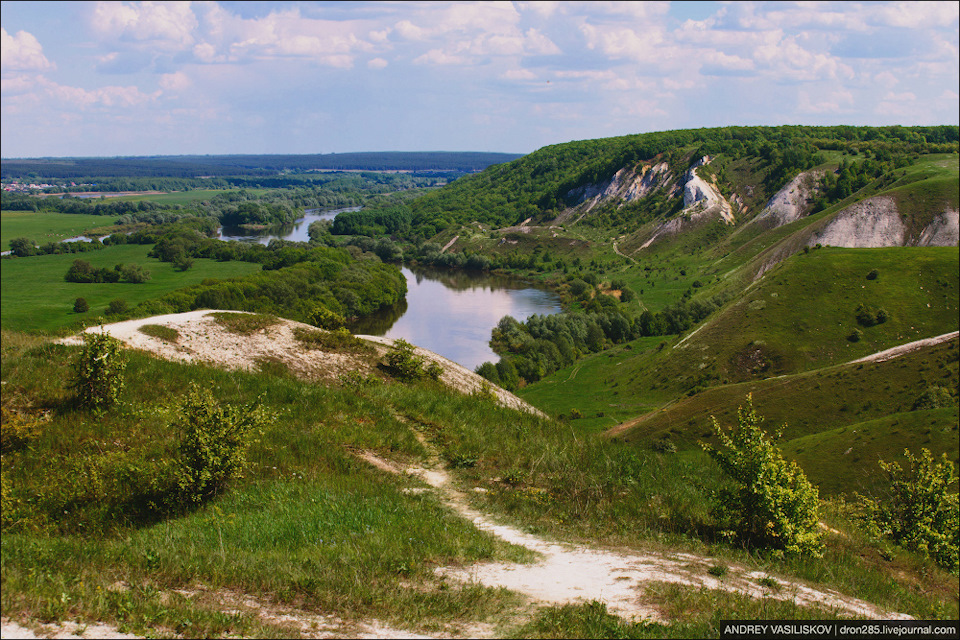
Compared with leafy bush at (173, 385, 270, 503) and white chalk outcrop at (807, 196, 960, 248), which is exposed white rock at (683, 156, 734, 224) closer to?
white chalk outcrop at (807, 196, 960, 248)

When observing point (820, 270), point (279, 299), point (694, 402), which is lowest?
point (694, 402)

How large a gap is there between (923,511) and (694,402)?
151ft

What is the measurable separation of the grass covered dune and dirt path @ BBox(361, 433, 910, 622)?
0.64 ft

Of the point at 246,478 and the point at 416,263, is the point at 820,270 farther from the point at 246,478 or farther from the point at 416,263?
the point at 416,263

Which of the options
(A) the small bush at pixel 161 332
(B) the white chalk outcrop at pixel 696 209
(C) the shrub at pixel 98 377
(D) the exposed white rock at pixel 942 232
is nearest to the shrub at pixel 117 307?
(A) the small bush at pixel 161 332

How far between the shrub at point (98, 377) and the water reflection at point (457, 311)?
72.3m

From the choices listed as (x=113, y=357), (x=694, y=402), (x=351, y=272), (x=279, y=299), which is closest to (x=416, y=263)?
(x=351, y=272)

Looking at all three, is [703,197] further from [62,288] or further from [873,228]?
[62,288]

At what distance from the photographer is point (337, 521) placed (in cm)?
→ 1000

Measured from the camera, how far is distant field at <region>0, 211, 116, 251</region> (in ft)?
129

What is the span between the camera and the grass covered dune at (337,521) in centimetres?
723

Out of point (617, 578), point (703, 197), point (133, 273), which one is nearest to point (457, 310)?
point (133, 273)

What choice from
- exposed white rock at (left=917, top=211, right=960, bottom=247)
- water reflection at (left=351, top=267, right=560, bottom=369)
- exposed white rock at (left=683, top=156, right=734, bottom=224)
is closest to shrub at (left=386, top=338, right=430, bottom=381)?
water reflection at (left=351, top=267, right=560, bottom=369)

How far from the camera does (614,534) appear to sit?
11.1m
